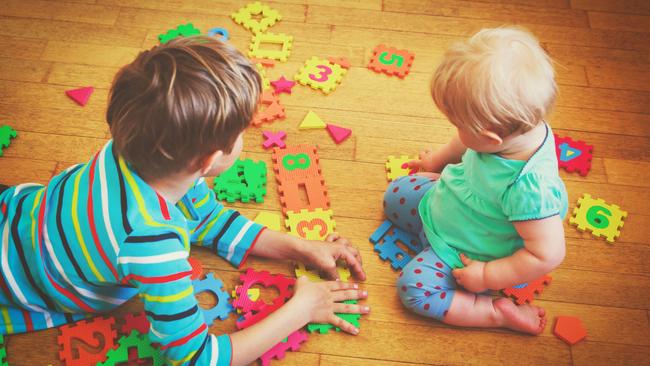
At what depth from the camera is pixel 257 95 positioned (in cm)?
94

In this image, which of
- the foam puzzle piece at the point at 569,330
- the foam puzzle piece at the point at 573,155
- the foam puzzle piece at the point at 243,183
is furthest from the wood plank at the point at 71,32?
the foam puzzle piece at the point at 569,330

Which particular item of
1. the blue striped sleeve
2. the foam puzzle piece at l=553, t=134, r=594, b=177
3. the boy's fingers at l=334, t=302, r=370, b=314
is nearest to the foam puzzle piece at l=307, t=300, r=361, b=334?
the boy's fingers at l=334, t=302, r=370, b=314

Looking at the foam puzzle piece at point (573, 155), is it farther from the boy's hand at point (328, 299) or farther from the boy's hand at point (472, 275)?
the boy's hand at point (328, 299)

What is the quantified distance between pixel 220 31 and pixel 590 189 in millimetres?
1165

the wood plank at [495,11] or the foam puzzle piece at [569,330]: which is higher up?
the wood plank at [495,11]

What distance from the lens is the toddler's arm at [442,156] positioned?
132 centimetres

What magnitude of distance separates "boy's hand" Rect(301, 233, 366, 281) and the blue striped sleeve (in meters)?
0.12

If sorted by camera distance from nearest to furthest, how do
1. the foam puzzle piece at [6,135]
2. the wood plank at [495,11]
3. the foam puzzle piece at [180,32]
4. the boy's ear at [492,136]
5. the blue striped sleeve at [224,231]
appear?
the boy's ear at [492,136]
the blue striped sleeve at [224,231]
the foam puzzle piece at [6,135]
the foam puzzle piece at [180,32]
the wood plank at [495,11]

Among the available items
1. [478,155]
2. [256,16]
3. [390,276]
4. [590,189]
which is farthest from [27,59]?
[590,189]

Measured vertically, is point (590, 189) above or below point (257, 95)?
below

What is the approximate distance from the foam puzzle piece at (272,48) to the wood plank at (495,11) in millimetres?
377

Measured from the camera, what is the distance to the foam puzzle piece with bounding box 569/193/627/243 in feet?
4.52

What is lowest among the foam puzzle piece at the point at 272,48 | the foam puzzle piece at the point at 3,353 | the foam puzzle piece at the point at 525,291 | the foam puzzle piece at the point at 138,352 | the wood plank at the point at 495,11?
the foam puzzle piece at the point at 3,353

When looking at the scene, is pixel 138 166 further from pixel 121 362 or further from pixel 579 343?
pixel 579 343
